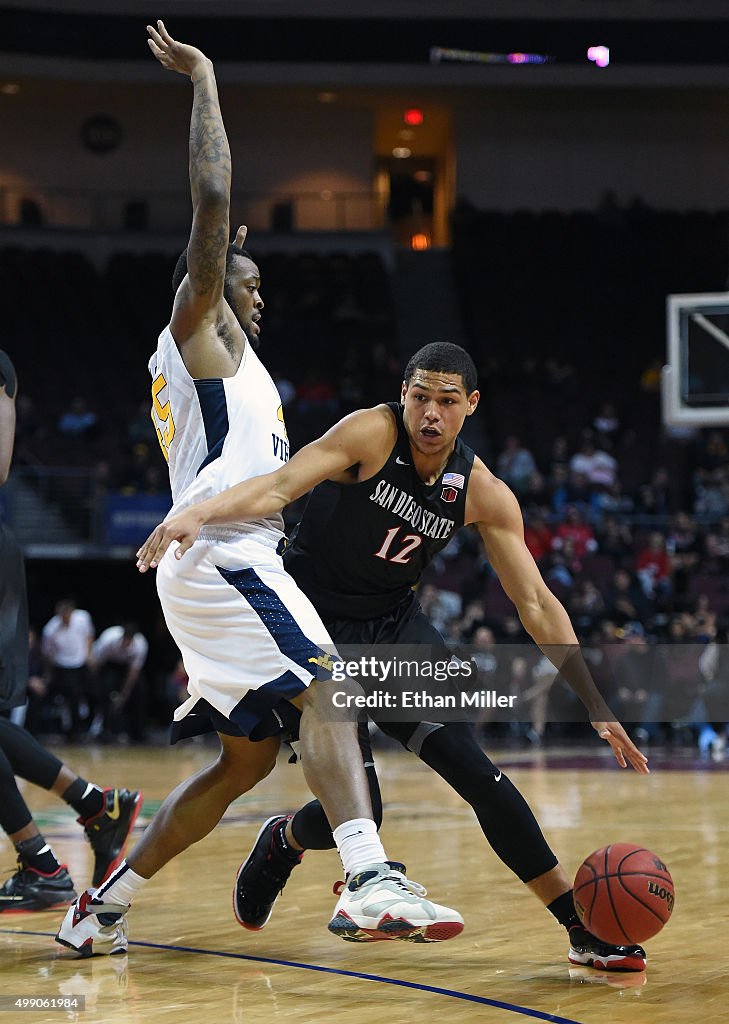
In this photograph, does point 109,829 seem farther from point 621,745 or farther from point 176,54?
point 176,54

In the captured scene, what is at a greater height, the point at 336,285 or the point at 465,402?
the point at 336,285

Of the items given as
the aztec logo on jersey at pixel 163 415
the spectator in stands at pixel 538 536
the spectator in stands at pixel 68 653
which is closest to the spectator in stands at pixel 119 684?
the spectator in stands at pixel 68 653

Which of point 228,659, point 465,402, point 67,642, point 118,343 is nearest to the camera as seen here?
point 228,659

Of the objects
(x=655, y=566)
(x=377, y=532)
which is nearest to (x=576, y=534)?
(x=655, y=566)

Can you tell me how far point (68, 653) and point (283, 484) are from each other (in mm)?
12749

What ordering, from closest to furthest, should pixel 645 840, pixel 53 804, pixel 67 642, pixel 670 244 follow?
1. pixel 645 840
2. pixel 53 804
3. pixel 67 642
4. pixel 670 244

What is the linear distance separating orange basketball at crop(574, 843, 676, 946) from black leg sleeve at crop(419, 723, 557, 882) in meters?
0.16

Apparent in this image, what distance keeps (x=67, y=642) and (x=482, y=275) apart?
10942mm

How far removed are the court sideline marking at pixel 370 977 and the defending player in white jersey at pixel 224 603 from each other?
22 cm

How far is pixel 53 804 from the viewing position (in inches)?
373

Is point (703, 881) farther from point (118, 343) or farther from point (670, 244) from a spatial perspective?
point (670, 244)

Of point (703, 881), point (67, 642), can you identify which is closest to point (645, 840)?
point (703, 881)

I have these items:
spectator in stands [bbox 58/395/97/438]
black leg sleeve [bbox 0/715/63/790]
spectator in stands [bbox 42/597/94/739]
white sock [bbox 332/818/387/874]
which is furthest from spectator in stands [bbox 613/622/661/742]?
white sock [bbox 332/818/387/874]

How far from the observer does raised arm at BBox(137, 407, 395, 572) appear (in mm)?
3633
